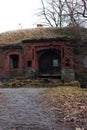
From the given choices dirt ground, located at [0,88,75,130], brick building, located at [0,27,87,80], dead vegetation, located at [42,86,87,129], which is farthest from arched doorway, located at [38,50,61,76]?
dirt ground, located at [0,88,75,130]

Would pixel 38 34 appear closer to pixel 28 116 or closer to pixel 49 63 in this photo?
pixel 49 63

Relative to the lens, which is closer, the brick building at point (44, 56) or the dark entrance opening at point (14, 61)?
the brick building at point (44, 56)

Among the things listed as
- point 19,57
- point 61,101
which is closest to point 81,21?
point 19,57

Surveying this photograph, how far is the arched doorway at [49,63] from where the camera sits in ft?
104

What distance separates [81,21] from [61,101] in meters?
17.6

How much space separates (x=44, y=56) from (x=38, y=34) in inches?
113

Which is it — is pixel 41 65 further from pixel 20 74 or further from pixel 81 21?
pixel 81 21

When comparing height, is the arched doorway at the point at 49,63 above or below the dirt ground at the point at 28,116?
below

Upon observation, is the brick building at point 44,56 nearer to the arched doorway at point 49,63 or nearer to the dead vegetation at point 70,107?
the arched doorway at point 49,63

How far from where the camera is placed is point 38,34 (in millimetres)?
34375

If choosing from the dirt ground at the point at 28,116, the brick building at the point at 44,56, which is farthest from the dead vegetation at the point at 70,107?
the brick building at the point at 44,56

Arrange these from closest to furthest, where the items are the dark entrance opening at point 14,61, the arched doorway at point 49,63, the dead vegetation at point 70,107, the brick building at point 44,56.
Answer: the dead vegetation at point 70,107 < the brick building at point 44,56 < the arched doorway at point 49,63 < the dark entrance opening at point 14,61

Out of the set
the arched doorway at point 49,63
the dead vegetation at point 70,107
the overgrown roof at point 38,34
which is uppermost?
the overgrown roof at point 38,34

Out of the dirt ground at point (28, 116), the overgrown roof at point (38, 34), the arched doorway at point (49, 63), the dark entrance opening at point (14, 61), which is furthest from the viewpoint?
the dark entrance opening at point (14, 61)
